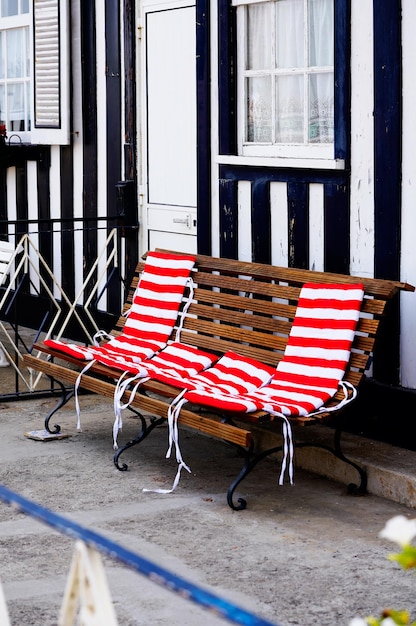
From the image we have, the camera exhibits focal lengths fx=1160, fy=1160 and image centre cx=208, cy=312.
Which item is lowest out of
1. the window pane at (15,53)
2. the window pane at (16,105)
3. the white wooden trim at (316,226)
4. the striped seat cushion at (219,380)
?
the striped seat cushion at (219,380)

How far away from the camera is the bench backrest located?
5.14 meters

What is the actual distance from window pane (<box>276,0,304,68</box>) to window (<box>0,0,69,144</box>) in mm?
2442

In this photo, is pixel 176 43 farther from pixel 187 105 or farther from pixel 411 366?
pixel 411 366

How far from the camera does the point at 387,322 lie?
18.2 ft

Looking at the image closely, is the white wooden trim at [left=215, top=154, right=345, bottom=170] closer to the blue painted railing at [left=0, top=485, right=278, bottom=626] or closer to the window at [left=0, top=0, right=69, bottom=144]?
the window at [left=0, top=0, right=69, bottom=144]

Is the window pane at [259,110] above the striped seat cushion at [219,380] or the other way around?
above

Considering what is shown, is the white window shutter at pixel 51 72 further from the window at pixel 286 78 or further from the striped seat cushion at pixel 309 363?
the striped seat cushion at pixel 309 363

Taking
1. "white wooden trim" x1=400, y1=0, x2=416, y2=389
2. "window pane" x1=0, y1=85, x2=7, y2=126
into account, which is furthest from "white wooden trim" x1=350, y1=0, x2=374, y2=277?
"window pane" x1=0, y1=85, x2=7, y2=126

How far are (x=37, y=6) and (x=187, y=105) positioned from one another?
1.91 meters

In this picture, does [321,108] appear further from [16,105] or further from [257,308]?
[16,105]

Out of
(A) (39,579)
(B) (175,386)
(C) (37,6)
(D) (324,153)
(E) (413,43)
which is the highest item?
(C) (37,6)

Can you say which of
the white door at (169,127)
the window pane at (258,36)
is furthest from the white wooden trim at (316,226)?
the white door at (169,127)

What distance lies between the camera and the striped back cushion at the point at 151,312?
6.14 metres

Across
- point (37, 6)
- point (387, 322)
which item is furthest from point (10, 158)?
point (387, 322)
